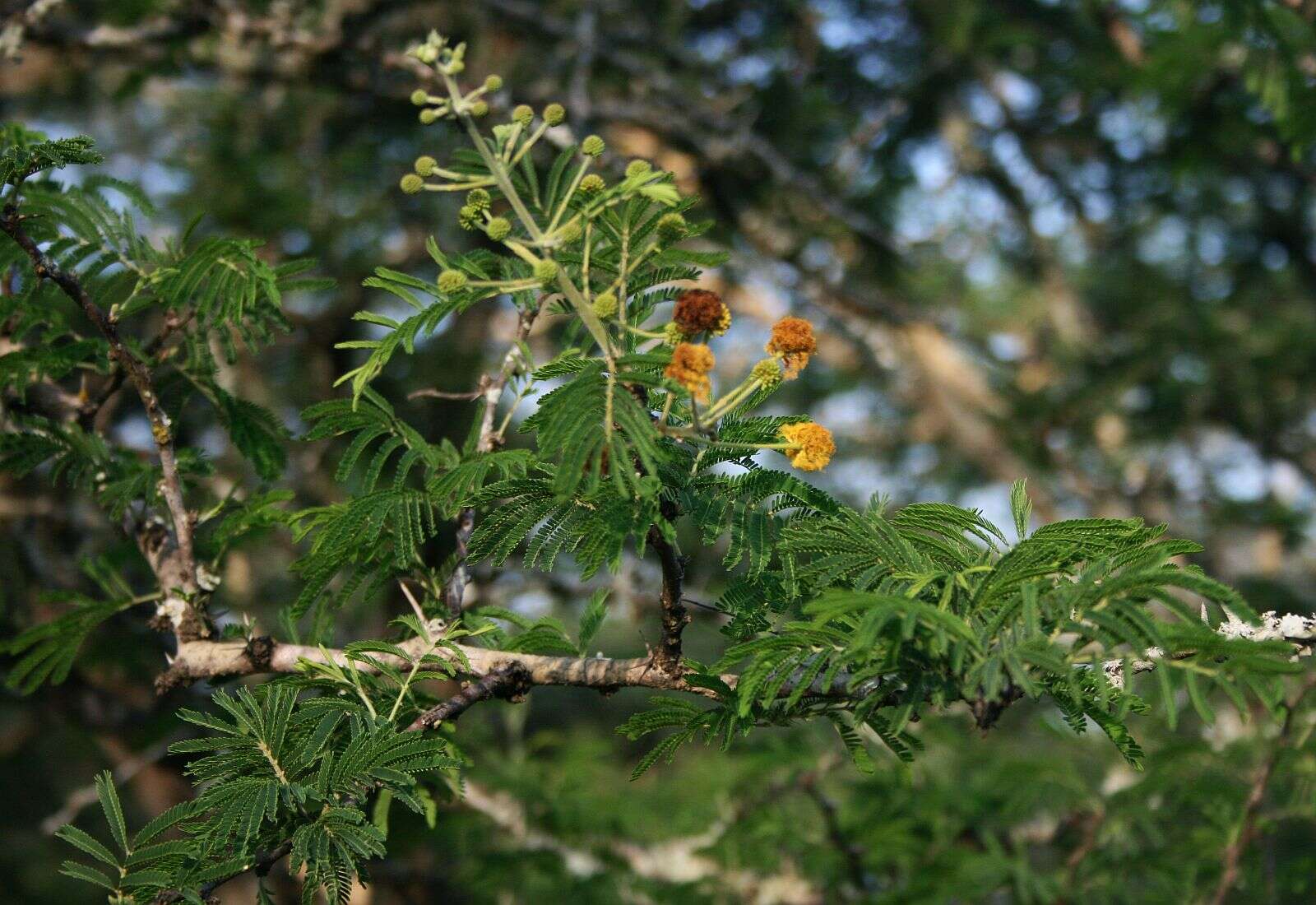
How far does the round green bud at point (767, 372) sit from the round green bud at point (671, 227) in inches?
9.4

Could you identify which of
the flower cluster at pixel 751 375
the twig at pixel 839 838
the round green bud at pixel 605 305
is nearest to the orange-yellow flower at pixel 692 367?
the flower cluster at pixel 751 375

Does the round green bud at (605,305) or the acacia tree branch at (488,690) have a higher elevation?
the round green bud at (605,305)

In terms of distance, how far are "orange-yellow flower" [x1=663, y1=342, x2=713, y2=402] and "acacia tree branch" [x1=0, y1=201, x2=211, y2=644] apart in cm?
117

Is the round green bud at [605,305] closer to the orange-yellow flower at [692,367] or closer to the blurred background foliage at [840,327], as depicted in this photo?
the orange-yellow flower at [692,367]

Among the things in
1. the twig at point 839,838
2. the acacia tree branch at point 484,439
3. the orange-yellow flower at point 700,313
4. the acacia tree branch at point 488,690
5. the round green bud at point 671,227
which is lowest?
the twig at point 839,838

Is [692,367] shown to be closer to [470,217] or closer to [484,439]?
[470,217]

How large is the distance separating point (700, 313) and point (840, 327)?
4.53 meters

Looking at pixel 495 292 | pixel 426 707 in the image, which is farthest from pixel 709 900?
pixel 495 292

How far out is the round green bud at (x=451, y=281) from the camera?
172 cm

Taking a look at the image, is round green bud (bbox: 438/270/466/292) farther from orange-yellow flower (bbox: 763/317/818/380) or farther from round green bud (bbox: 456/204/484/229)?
orange-yellow flower (bbox: 763/317/818/380)

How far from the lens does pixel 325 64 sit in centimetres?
457

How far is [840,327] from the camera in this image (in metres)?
6.05

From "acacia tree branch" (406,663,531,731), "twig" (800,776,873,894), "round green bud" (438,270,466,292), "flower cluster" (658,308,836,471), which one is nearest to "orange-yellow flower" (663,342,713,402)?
"flower cluster" (658,308,836,471)

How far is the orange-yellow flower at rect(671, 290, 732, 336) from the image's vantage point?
1635 millimetres
